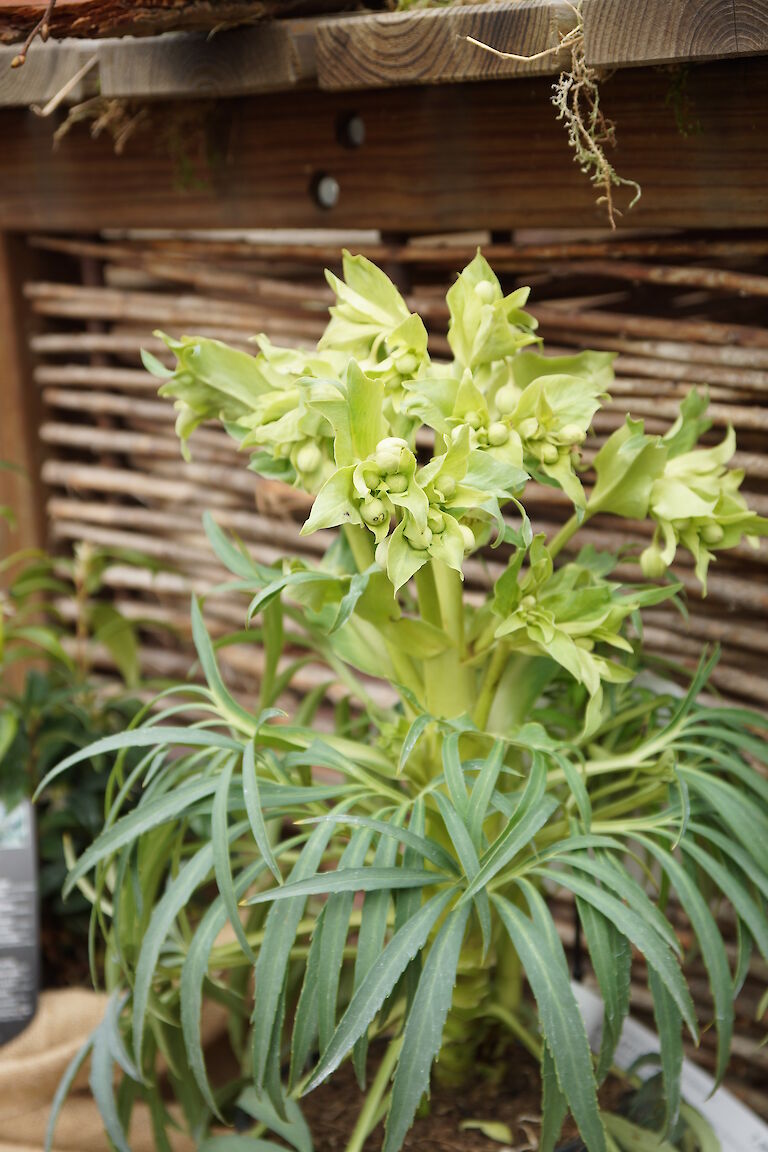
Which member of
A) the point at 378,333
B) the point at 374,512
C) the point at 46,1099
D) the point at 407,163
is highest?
the point at 407,163

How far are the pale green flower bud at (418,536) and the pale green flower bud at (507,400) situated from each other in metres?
0.19

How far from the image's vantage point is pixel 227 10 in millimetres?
976

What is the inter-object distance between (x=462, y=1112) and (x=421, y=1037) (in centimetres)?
32

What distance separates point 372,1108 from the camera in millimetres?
986

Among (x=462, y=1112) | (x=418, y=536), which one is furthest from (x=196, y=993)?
(x=418, y=536)

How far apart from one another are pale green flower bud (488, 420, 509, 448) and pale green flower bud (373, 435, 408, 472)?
0.11 m

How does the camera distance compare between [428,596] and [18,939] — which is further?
[18,939]

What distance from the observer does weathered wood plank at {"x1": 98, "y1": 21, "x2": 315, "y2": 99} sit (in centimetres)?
105

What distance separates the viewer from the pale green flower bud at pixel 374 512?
0.76 meters

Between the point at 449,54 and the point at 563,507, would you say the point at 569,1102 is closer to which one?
the point at 563,507

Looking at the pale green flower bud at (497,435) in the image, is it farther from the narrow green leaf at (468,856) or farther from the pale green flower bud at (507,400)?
the narrow green leaf at (468,856)

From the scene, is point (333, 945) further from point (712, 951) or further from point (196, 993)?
point (712, 951)

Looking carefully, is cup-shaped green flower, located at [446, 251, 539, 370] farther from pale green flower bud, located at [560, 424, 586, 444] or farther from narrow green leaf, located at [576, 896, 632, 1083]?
narrow green leaf, located at [576, 896, 632, 1083]

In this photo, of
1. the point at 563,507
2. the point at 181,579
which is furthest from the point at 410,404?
the point at 181,579
